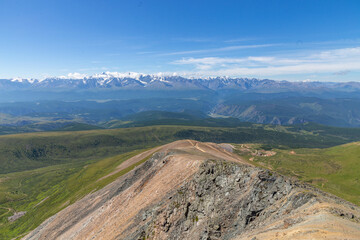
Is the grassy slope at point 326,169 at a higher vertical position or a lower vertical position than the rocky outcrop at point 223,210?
lower

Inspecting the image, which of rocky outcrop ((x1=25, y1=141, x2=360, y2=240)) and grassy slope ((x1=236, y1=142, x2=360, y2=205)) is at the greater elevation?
rocky outcrop ((x1=25, y1=141, x2=360, y2=240))

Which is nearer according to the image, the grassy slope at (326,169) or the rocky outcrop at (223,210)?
the rocky outcrop at (223,210)

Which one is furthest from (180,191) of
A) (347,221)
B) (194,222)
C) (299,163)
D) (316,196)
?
(299,163)

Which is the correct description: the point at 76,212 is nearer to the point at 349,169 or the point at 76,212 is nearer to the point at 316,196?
the point at 316,196

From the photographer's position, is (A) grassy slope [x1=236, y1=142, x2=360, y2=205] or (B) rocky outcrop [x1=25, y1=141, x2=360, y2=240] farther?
(A) grassy slope [x1=236, y1=142, x2=360, y2=205]
